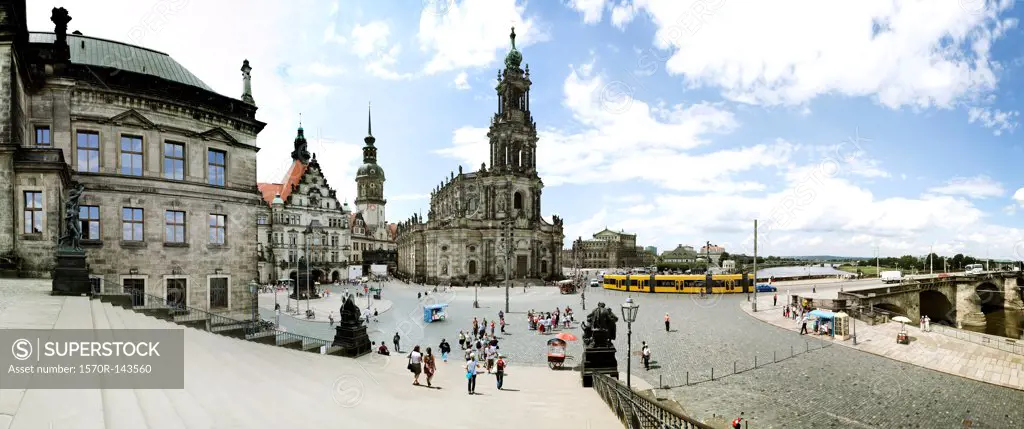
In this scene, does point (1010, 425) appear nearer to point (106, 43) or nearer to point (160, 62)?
point (160, 62)

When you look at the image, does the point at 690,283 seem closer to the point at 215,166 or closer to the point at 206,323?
the point at 215,166

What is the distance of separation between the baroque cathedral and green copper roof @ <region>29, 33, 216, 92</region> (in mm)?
50838

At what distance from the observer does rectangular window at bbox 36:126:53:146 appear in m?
17.9

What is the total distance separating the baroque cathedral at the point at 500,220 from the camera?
7356 cm

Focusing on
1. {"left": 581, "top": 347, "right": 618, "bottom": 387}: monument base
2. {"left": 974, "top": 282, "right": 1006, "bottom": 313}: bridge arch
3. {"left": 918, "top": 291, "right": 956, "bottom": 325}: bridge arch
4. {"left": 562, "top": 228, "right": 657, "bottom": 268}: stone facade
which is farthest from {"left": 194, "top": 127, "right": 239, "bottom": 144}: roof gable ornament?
{"left": 562, "top": 228, "right": 657, "bottom": 268}: stone facade

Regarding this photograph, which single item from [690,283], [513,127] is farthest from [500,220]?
[690,283]

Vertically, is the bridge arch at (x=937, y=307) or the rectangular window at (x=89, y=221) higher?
the rectangular window at (x=89, y=221)

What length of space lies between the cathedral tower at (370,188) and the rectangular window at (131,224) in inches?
3597

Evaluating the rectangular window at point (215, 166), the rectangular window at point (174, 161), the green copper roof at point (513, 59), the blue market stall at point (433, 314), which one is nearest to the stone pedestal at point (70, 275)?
the rectangular window at point (174, 161)

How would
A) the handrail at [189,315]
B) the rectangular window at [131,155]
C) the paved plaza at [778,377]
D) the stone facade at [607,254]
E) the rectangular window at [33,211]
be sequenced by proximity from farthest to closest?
1. the stone facade at [607,254]
2. the rectangular window at [131,155]
3. the handrail at [189,315]
4. the rectangular window at [33,211]
5. the paved plaza at [778,377]

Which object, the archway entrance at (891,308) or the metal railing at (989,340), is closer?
the metal railing at (989,340)

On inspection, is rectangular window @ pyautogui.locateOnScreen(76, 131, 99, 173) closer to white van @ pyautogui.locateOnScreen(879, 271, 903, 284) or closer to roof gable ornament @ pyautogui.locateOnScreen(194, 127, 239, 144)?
roof gable ornament @ pyautogui.locateOnScreen(194, 127, 239, 144)

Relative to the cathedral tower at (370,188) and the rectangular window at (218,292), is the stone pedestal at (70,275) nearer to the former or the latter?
the rectangular window at (218,292)

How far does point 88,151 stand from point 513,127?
64091 millimetres
